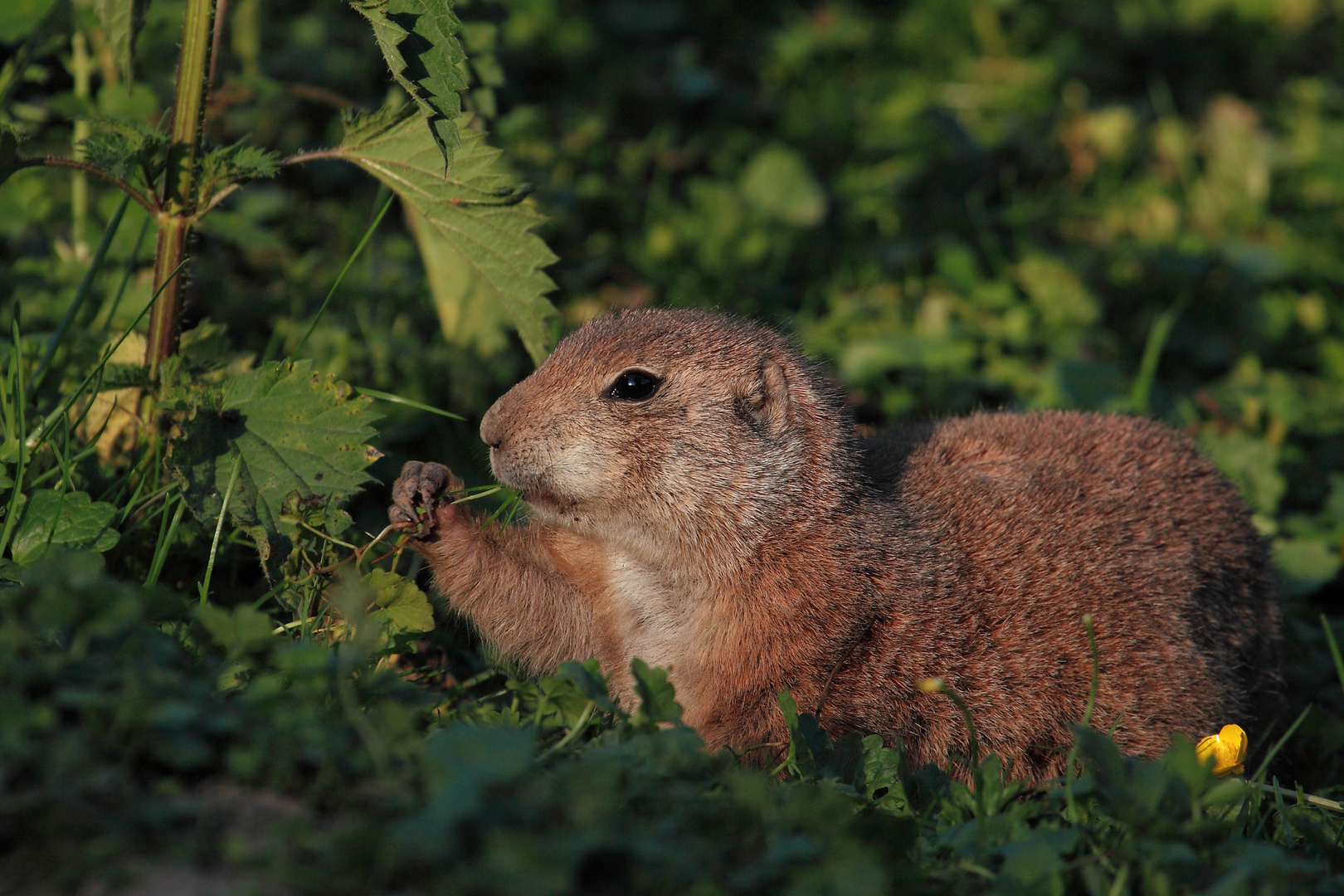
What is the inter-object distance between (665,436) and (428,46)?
1421mm

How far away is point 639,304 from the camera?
5629mm

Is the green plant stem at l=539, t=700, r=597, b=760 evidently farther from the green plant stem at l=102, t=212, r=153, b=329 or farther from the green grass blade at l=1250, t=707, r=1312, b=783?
the green plant stem at l=102, t=212, r=153, b=329

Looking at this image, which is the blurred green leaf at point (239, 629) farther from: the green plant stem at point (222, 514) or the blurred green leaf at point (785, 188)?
the blurred green leaf at point (785, 188)

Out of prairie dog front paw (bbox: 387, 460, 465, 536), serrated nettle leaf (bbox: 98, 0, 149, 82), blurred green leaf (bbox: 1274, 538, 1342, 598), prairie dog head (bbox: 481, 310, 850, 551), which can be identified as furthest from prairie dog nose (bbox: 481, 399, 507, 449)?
blurred green leaf (bbox: 1274, 538, 1342, 598)

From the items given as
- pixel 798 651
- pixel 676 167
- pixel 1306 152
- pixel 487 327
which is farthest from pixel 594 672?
pixel 1306 152

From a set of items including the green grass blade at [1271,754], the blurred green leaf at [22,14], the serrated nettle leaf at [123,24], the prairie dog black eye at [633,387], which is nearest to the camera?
the green grass blade at [1271,754]

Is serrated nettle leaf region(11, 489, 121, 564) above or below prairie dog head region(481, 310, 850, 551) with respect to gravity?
below

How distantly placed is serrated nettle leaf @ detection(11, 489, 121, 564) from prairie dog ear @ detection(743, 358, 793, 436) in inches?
80.3

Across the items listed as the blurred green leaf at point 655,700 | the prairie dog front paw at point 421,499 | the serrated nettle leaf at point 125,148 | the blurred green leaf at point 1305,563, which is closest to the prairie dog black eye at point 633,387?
the prairie dog front paw at point 421,499

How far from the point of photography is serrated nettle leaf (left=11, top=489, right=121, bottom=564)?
333cm

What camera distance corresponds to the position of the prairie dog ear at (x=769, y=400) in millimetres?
→ 3998

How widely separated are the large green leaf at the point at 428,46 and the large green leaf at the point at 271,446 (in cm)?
92

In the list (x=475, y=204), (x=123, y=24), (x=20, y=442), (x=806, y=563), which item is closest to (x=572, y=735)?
(x=806, y=563)

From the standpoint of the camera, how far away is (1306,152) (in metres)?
9.15
